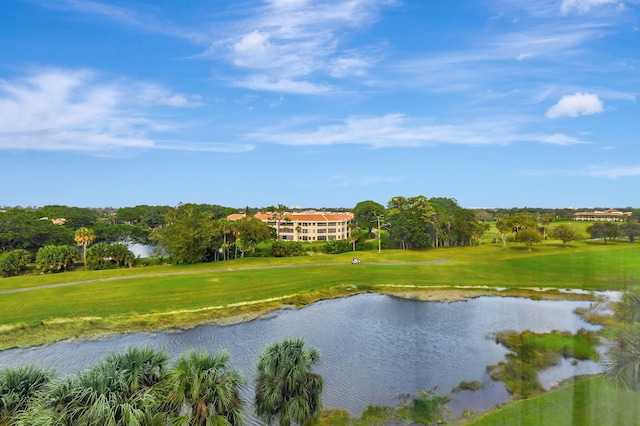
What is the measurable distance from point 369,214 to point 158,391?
5982 cm

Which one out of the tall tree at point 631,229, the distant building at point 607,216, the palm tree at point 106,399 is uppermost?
the distant building at point 607,216

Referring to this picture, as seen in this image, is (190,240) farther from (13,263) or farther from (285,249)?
(13,263)

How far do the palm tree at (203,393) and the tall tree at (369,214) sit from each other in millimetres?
57126

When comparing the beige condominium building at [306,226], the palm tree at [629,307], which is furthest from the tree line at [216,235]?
the palm tree at [629,307]

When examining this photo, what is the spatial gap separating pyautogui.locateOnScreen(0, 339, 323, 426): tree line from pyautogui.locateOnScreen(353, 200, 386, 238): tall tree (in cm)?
5601

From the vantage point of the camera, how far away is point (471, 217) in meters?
52.6

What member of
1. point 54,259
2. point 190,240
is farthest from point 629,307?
point 54,259

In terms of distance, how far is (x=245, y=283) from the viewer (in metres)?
29.0

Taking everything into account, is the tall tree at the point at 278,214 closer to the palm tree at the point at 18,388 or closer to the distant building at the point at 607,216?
the distant building at the point at 607,216

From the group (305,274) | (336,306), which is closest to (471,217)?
(305,274)

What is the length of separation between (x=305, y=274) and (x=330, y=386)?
19694mm

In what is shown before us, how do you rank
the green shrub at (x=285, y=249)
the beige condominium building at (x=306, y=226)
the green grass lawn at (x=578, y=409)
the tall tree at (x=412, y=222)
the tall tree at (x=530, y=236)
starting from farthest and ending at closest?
the beige condominium building at (x=306, y=226) → the tall tree at (x=412, y=222) → the green shrub at (x=285, y=249) → the tall tree at (x=530, y=236) → the green grass lawn at (x=578, y=409)

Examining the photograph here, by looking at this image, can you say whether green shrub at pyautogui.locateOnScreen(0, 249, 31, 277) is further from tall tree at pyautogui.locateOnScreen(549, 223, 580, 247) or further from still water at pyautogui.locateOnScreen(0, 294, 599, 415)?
tall tree at pyautogui.locateOnScreen(549, 223, 580, 247)

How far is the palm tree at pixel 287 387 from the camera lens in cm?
813
